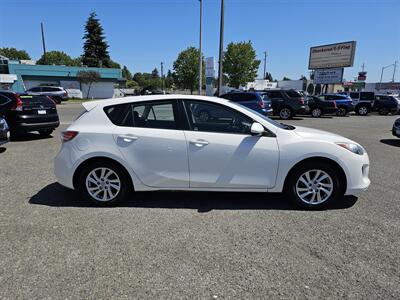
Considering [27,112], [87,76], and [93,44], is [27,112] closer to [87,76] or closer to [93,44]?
[87,76]

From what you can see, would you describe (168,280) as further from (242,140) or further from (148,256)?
(242,140)

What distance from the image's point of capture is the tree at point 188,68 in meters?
58.6

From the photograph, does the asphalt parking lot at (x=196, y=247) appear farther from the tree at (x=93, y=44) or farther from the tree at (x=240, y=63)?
the tree at (x=93, y=44)

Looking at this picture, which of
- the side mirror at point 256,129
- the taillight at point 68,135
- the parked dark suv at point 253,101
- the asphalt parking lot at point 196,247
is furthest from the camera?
the parked dark suv at point 253,101

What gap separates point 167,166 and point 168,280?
174 centimetres

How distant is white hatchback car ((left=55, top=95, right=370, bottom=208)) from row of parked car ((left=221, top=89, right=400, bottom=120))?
452 inches

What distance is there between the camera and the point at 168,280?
2.71 m

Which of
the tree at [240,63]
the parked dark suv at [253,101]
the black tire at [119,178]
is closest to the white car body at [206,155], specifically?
the black tire at [119,178]

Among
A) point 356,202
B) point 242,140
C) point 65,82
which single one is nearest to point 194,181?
point 242,140

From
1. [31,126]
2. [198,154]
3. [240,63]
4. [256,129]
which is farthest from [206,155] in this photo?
[240,63]

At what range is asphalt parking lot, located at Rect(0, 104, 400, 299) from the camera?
2.62 metres

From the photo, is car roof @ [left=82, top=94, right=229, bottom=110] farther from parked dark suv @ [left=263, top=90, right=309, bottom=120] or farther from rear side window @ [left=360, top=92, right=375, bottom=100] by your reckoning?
rear side window @ [left=360, top=92, right=375, bottom=100]

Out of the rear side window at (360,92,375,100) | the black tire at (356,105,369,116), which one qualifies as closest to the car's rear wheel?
the black tire at (356,105,369,116)

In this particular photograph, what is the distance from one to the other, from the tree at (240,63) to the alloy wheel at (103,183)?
55073 mm
